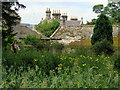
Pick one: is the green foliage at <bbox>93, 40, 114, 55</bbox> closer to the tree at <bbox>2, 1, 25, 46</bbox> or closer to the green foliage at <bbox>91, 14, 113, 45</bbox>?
the green foliage at <bbox>91, 14, 113, 45</bbox>

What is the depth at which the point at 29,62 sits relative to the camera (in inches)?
276

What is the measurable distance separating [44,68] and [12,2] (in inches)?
316

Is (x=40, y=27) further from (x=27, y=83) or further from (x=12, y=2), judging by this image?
(x=27, y=83)

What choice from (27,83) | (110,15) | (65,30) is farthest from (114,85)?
(110,15)

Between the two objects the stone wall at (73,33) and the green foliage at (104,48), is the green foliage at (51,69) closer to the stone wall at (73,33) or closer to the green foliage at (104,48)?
the green foliage at (104,48)

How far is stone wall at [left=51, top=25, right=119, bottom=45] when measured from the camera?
2667 cm

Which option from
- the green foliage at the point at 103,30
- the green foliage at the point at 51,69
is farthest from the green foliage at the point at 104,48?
the green foliage at the point at 51,69

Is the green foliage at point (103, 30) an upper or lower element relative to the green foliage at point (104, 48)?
upper

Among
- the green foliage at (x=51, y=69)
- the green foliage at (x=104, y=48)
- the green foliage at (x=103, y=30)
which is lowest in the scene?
the green foliage at (x=104, y=48)

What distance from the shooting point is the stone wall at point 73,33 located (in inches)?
1050

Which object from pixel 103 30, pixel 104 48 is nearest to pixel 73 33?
pixel 103 30

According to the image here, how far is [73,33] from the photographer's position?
1085 inches

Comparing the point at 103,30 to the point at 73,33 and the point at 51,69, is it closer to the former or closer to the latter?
the point at 73,33

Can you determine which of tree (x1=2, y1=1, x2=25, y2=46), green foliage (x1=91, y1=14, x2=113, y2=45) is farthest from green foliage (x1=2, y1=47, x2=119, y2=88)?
green foliage (x1=91, y1=14, x2=113, y2=45)
